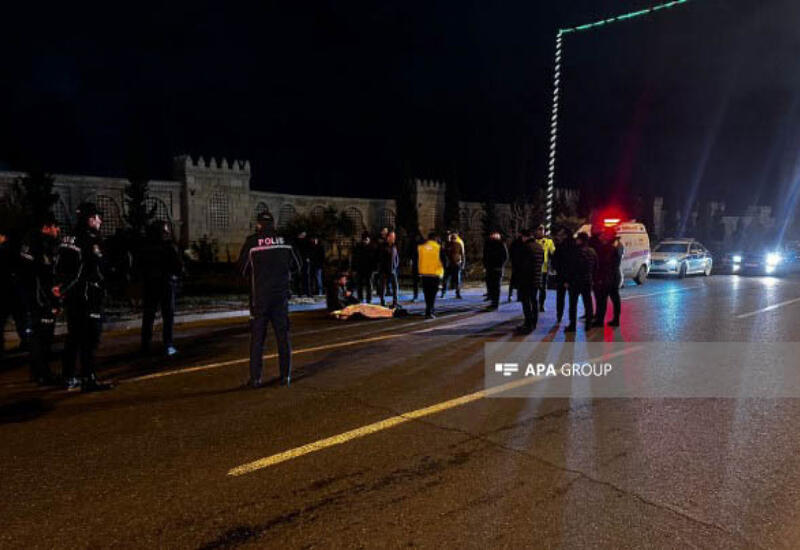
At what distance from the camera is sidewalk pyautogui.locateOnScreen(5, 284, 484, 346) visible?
1174cm

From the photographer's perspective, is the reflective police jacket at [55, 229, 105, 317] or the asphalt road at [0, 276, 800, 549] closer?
the asphalt road at [0, 276, 800, 549]

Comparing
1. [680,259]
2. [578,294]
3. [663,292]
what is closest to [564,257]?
[578,294]

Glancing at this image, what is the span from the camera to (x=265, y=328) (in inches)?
265

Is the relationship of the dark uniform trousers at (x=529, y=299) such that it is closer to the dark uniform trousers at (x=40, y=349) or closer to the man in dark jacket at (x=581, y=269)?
the man in dark jacket at (x=581, y=269)

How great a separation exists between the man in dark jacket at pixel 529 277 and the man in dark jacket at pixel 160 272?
5.64 m

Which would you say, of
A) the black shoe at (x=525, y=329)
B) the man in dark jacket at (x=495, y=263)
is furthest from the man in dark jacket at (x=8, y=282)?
the man in dark jacket at (x=495, y=263)

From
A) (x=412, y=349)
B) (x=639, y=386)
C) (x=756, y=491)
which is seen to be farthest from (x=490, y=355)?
(x=756, y=491)

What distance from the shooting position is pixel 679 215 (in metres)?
66.2

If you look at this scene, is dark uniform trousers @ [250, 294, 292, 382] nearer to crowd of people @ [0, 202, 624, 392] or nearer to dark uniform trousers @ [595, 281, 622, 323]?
crowd of people @ [0, 202, 624, 392]

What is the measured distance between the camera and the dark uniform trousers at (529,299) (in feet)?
34.6

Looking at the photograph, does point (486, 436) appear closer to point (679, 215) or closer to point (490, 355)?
point (490, 355)

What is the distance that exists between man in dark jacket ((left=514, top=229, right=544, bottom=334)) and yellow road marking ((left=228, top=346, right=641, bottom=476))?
3.54 meters

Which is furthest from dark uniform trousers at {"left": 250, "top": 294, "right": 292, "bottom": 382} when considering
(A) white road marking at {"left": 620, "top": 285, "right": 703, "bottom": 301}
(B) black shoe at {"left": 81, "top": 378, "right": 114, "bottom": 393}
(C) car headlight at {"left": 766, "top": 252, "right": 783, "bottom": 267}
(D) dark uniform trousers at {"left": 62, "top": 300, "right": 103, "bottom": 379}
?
(C) car headlight at {"left": 766, "top": 252, "right": 783, "bottom": 267}

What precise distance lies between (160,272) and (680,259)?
2102 cm
